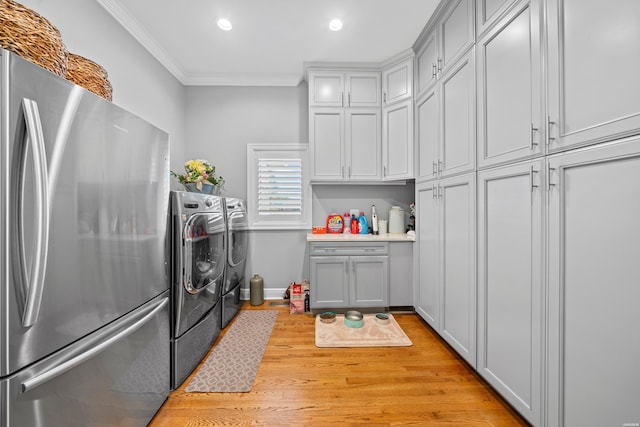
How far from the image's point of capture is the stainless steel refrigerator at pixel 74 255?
757mm

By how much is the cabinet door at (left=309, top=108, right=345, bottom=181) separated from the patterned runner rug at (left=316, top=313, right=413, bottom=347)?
1.58 meters

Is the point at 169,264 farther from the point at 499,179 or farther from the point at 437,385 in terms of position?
the point at 499,179

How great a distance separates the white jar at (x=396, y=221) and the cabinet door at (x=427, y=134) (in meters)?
0.59

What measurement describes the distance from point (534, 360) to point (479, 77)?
1625 millimetres

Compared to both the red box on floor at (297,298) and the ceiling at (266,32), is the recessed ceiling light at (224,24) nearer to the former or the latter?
the ceiling at (266,32)

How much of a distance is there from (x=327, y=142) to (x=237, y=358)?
2.30 meters

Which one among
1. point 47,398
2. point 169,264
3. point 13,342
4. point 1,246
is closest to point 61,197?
point 1,246

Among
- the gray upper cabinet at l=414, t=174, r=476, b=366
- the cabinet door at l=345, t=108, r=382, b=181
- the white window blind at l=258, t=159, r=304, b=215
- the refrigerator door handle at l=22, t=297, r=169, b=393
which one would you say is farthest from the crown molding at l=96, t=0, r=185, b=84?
the gray upper cabinet at l=414, t=174, r=476, b=366

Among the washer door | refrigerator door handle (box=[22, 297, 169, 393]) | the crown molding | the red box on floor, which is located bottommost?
the red box on floor

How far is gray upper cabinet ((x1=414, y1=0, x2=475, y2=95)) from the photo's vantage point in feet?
5.89

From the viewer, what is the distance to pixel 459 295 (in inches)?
74.3

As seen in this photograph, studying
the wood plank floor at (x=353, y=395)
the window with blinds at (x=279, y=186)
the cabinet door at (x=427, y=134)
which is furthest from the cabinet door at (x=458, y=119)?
the window with blinds at (x=279, y=186)

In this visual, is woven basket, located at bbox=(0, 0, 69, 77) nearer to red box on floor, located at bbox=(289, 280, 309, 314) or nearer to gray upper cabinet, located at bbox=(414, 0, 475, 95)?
gray upper cabinet, located at bbox=(414, 0, 475, 95)

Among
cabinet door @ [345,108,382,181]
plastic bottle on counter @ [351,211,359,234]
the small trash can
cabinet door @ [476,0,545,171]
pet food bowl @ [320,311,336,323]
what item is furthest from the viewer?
plastic bottle on counter @ [351,211,359,234]
